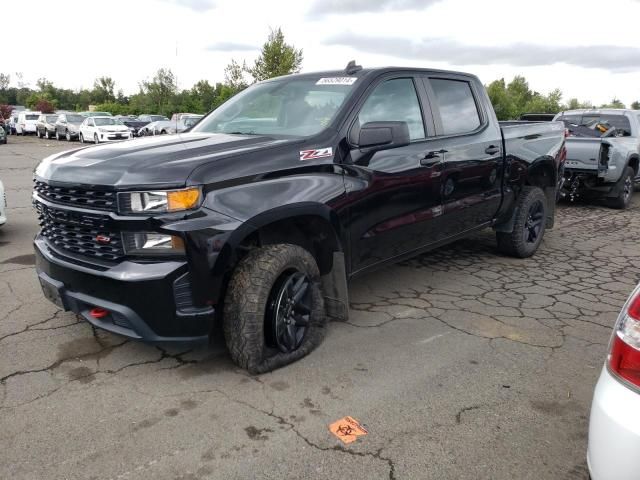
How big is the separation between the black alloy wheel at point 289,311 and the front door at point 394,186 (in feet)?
1.69

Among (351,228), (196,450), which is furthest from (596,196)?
(196,450)

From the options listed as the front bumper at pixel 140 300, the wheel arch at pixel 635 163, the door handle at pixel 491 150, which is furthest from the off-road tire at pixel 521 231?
the wheel arch at pixel 635 163

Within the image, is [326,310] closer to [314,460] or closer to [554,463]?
[314,460]

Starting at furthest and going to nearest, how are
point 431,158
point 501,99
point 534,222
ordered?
point 501,99, point 534,222, point 431,158

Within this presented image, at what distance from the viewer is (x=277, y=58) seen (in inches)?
1249

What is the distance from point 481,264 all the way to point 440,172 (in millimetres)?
1816

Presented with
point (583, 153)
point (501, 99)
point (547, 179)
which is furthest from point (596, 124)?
point (501, 99)

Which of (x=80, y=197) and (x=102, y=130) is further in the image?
(x=102, y=130)

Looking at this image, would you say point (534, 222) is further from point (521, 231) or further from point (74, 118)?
point (74, 118)

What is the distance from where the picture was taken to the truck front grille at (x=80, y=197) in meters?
2.82

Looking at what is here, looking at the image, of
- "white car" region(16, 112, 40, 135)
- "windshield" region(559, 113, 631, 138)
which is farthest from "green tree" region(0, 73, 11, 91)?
"windshield" region(559, 113, 631, 138)

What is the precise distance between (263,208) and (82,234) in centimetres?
103

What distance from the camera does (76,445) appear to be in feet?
8.38

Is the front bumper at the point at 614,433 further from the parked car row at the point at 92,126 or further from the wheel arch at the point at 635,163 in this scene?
the parked car row at the point at 92,126
